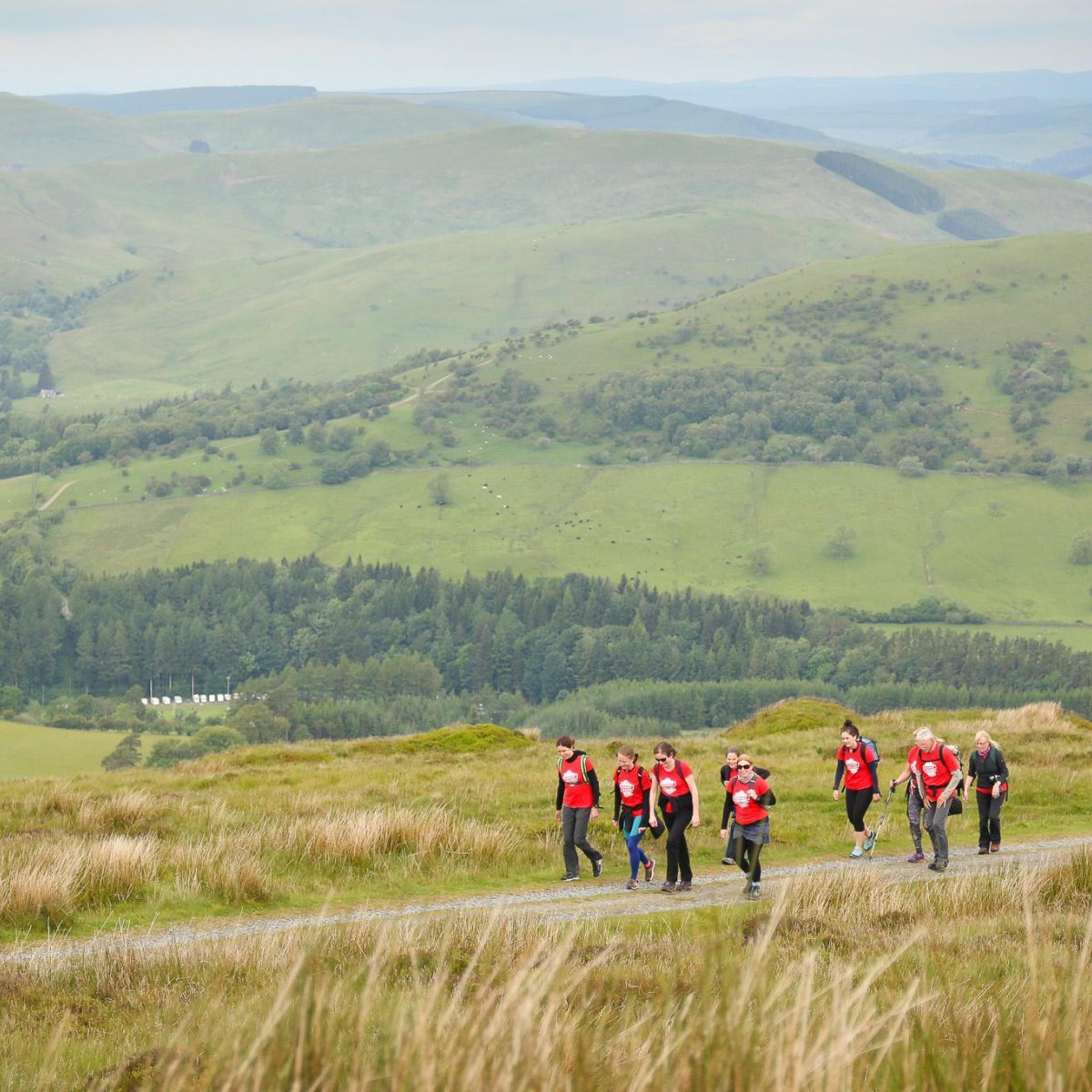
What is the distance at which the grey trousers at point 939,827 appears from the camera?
20.6m

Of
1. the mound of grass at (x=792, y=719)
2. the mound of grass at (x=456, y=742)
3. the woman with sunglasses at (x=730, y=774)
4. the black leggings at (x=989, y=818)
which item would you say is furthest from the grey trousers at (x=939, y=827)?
the mound of grass at (x=792, y=719)

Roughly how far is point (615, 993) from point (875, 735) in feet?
102

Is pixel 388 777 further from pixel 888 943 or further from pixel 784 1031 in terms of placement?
pixel 784 1031

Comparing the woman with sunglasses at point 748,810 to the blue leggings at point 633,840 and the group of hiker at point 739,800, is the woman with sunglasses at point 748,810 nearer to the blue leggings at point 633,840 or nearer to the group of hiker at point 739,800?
the group of hiker at point 739,800

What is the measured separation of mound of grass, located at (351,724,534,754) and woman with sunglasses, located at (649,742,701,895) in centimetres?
2096

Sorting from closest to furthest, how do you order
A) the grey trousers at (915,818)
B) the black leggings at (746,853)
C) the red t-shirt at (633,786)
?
the black leggings at (746,853) → the red t-shirt at (633,786) → the grey trousers at (915,818)

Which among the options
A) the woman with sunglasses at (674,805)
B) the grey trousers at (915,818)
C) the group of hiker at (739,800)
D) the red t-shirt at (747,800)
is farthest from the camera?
the grey trousers at (915,818)

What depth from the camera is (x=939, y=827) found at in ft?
67.7

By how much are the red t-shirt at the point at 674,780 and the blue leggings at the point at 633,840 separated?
57cm

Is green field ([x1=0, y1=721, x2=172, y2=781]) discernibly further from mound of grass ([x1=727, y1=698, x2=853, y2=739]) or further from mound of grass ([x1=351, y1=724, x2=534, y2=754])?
mound of grass ([x1=727, y1=698, x2=853, y2=739])

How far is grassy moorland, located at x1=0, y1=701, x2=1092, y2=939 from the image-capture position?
17.2 metres

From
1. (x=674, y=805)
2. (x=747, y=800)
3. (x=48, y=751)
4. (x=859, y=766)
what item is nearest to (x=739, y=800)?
(x=747, y=800)

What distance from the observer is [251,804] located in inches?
1045

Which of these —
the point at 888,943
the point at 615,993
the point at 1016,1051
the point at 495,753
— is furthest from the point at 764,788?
the point at 495,753
